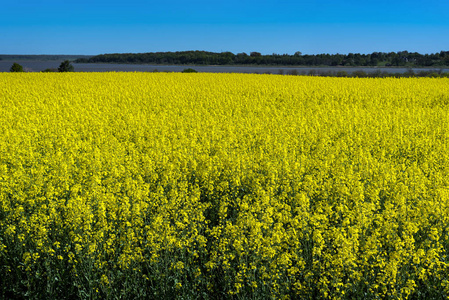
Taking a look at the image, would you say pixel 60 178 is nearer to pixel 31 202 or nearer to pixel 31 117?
pixel 31 202

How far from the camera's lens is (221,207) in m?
6.44

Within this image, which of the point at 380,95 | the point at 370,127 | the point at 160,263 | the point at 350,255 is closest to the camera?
the point at 350,255

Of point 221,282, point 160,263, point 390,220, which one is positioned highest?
point 390,220

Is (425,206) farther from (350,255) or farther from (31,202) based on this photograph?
Result: (31,202)

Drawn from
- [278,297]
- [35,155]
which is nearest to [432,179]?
[278,297]

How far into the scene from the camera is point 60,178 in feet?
24.7

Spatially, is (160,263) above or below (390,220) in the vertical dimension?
below

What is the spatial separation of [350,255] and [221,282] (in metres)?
1.91

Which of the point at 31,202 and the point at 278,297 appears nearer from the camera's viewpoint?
the point at 278,297

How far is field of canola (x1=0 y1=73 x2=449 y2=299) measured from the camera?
5.11 meters

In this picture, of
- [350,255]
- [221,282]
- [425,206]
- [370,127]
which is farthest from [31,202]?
[370,127]

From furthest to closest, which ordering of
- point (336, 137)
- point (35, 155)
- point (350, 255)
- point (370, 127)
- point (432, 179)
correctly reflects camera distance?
point (370, 127), point (336, 137), point (35, 155), point (432, 179), point (350, 255)

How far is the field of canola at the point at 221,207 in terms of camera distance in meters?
5.11

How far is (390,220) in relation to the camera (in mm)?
5965
